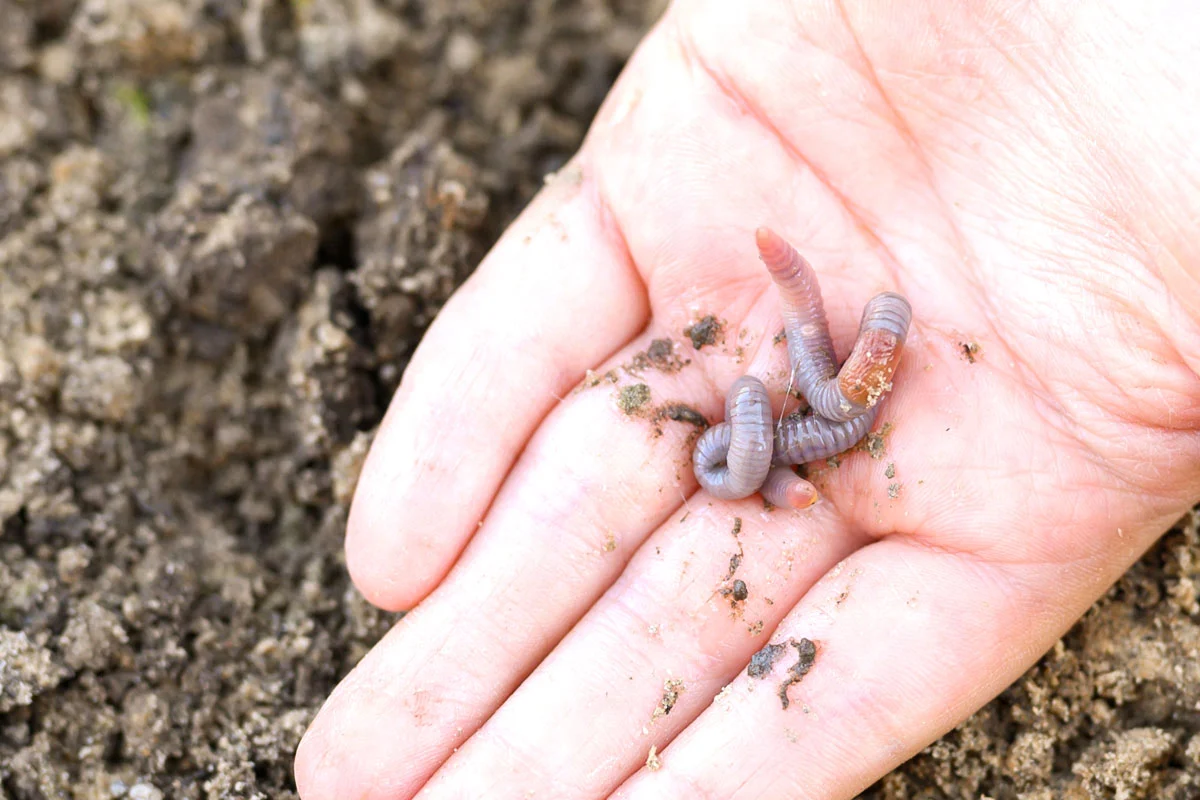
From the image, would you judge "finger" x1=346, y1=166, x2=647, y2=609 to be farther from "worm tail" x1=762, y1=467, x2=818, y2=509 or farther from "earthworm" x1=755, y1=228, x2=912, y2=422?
"worm tail" x1=762, y1=467, x2=818, y2=509

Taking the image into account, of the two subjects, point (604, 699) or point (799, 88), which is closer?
point (604, 699)

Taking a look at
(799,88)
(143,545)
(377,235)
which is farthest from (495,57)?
(143,545)

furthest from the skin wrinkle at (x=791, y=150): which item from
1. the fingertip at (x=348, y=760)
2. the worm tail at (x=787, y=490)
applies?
the fingertip at (x=348, y=760)

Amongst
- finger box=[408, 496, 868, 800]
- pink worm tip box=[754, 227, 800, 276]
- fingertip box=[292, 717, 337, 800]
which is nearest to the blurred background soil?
fingertip box=[292, 717, 337, 800]

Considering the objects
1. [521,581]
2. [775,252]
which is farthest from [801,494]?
[521,581]

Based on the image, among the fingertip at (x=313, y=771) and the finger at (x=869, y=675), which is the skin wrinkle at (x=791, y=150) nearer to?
the finger at (x=869, y=675)

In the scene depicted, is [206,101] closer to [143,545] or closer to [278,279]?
[278,279]
